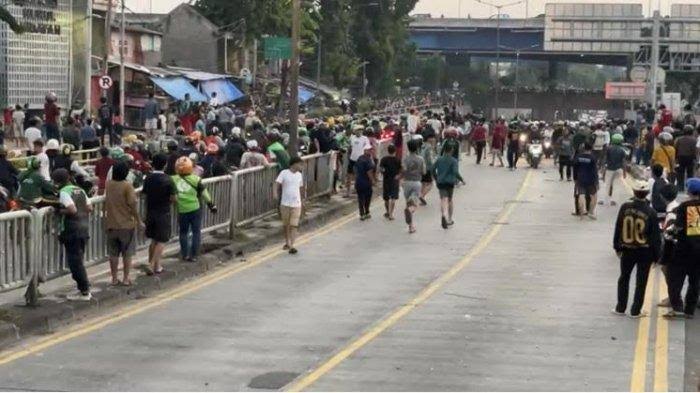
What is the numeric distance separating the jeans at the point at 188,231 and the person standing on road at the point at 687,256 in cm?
684

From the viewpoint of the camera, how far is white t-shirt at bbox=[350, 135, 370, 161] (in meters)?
31.0

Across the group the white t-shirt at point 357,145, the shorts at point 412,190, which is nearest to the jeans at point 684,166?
the white t-shirt at point 357,145

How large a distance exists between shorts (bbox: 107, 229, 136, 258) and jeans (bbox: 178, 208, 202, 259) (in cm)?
236

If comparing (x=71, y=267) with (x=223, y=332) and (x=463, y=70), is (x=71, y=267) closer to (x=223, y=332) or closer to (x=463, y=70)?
(x=223, y=332)

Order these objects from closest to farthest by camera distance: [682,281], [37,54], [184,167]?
[682,281] → [184,167] → [37,54]

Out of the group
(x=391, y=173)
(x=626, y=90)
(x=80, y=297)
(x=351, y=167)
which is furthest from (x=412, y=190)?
(x=626, y=90)

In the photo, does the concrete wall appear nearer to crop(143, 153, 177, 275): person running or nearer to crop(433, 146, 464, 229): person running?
crop(433, 146, 464, 229): person running

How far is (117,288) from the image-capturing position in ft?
55.7

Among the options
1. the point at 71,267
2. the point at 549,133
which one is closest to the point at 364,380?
the point at 71,267

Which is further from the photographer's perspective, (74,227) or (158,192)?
(158,192)

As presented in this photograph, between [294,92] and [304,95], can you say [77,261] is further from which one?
[304,95]

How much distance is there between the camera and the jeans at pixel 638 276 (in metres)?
15.9

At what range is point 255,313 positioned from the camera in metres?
16.1

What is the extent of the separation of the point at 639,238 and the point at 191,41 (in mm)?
60284
